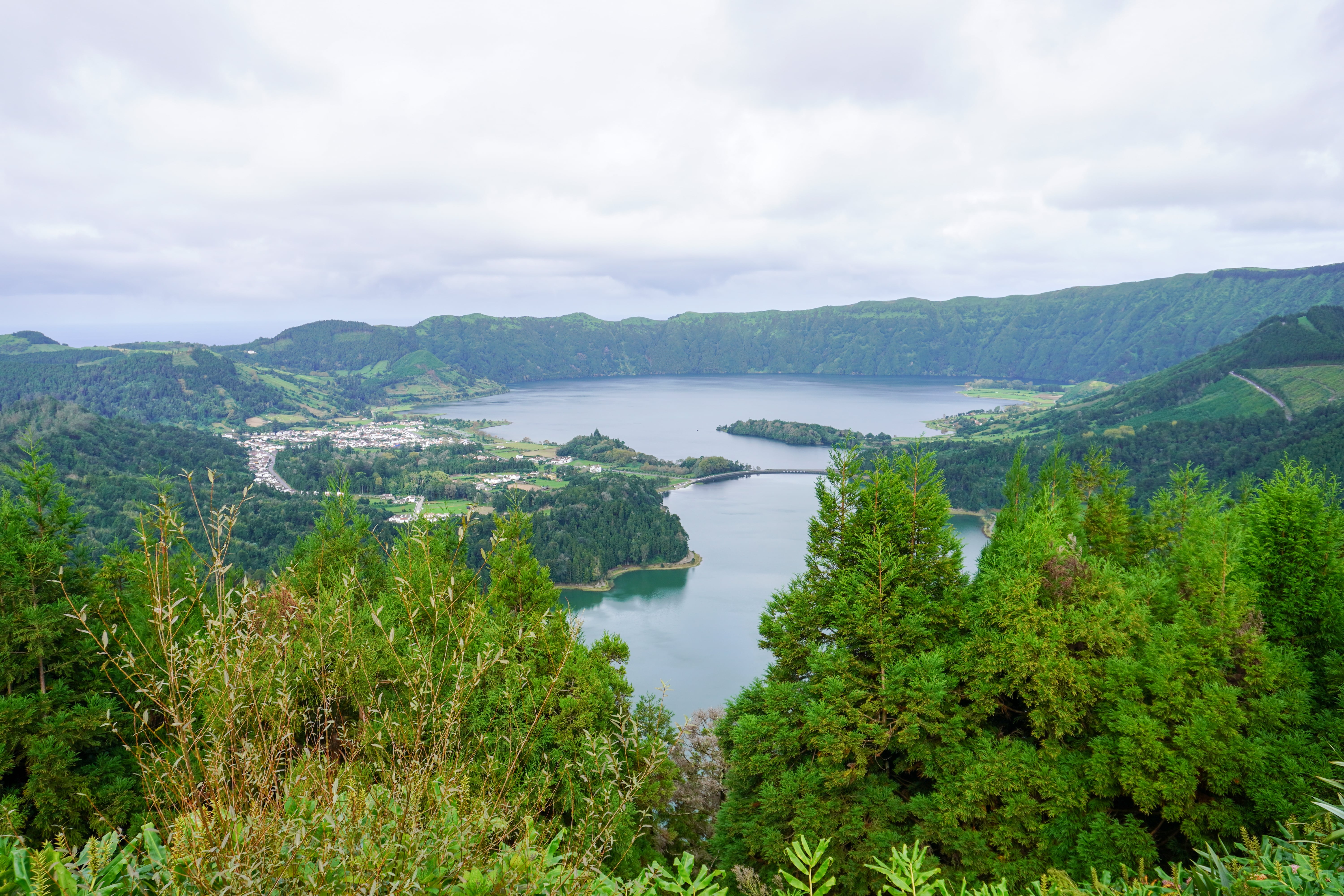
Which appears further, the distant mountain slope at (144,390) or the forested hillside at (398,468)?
the distant mountain slope at (144,390)

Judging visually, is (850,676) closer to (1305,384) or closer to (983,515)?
(983,515)

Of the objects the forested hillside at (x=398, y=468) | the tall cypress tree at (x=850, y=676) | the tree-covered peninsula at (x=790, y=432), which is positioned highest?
the tall cypress tree at (x=850, y=676)

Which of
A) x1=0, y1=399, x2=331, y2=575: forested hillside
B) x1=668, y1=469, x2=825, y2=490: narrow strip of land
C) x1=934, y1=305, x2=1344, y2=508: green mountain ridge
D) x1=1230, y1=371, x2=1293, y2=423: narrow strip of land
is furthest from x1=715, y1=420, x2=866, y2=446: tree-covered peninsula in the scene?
x1=0, y1=399, x2=331, y2=575: forested hillside

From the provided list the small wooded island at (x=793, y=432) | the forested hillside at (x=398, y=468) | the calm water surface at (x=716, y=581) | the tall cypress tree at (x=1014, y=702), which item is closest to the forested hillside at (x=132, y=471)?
the forested hillside at (x=398, y=468)

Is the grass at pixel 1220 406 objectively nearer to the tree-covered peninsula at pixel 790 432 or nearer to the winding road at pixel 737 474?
the tree-covered peninsula at pixel 790 432

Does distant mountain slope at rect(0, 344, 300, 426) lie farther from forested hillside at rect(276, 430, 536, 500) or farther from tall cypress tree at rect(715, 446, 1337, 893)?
tall cypress tree at rect(715, 446, 1337, 893)

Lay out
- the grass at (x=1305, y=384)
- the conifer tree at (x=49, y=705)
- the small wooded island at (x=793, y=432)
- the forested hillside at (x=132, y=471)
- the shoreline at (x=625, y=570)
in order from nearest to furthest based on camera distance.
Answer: the conifer tree at (x=49, y=705) < the shoreline at (x=625, y=570) < the forested hillside at (x=132, y=471) < the grass at (x=1305, y=384) < the small wooded island at (x=793, y=432)

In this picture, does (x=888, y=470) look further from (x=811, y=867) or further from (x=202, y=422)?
(x=202, y=422)

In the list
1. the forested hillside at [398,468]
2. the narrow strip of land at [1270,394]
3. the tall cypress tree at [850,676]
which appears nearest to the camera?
the tall cypress tree at [850,676]

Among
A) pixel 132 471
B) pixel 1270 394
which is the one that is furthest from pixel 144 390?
pixel 1270 394
